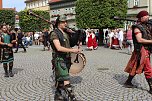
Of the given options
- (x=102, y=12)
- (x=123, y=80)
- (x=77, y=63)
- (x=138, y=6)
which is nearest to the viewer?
(x=77, y=63)

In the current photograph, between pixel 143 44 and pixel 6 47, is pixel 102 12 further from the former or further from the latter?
pixel 143 44

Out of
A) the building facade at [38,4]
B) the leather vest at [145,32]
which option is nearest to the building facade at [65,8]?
the building facade at [38,4]

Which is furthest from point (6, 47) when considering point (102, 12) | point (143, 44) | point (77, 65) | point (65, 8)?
point (65, 8)

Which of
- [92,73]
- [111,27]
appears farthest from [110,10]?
[92,73]

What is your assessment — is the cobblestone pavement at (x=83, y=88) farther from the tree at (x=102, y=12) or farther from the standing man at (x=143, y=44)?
the tree at (x=102, y=12)

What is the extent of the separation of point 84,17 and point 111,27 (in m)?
2.64

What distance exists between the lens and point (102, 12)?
1115 inches

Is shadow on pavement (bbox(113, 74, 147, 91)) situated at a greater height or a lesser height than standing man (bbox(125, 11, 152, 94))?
lesser

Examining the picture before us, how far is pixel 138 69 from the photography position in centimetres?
745

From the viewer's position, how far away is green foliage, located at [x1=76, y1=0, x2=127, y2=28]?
28.2 metres

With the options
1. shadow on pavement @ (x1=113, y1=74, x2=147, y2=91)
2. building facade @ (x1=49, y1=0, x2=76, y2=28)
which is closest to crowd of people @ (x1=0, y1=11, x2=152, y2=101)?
shadow on pavement @ (x1=113, y1=74, x2=147, y2=91)

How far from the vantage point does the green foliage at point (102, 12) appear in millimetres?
28156

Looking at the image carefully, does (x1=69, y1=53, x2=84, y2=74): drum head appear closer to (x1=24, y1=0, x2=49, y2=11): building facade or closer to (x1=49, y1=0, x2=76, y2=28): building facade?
(x1=49, y1=0, x2=76, y2=28): building facade

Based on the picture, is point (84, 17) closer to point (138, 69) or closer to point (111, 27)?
point (111, 27)
